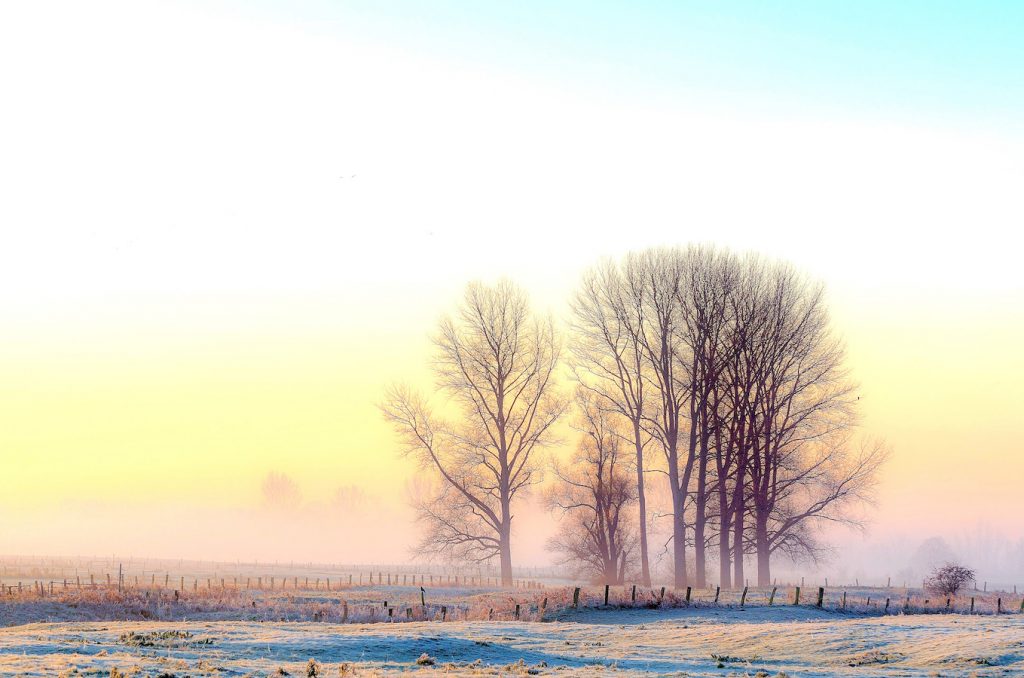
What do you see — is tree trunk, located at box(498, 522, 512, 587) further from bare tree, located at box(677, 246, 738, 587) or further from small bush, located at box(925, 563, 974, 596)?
small bush, located at box(925, 563, 974, 596)

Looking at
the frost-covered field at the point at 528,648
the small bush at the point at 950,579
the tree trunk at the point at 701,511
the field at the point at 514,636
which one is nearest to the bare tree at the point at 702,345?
the tree trunk at the point at 701,511

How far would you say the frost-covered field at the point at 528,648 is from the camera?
2570 centimetres

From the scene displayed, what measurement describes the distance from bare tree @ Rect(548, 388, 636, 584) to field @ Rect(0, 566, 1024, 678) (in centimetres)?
1493

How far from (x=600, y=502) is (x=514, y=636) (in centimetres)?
3376

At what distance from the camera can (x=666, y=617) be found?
43531 millimetres

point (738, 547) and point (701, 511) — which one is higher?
point (701, 511)

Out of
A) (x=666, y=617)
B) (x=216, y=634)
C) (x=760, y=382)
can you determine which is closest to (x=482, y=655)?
Result: (x=216, y=634)

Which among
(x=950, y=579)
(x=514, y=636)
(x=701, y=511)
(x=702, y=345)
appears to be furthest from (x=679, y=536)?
(x=514, y=636)

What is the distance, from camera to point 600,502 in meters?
67.9

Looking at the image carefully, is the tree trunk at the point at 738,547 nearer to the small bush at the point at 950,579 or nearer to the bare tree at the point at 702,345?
the bare tree at the point at 702,345

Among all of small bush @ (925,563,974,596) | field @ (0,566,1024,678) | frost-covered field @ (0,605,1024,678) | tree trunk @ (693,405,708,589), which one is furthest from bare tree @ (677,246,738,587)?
frost-covered field @ (0,605,1024,678)

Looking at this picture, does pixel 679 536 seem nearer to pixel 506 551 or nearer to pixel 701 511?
pixel 701 511

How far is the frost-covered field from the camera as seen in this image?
25.7 metres

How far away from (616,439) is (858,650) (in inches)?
1401
